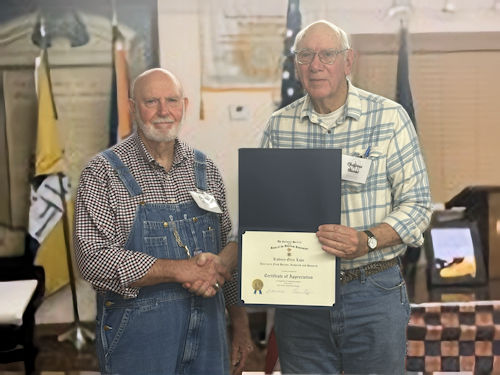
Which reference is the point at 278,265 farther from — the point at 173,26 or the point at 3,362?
the point at 3,362

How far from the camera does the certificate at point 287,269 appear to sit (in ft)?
6.59

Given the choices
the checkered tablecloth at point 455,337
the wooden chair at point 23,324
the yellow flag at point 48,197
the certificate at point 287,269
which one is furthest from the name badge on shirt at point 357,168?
the wooden chair at point 23,324

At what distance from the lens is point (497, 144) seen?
8.31ft

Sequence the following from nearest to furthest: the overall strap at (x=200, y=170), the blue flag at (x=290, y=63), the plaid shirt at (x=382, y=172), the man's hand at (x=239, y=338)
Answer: the plaid shirt at (x=382, y=172) < the overall strap at (x=200, y=170) < the man's hand at (x=239, y=338) < the blue flag at (x=290, y=63)

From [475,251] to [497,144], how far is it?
441mm

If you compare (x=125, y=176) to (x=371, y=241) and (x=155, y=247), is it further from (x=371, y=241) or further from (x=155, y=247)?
(x=371, y=241)

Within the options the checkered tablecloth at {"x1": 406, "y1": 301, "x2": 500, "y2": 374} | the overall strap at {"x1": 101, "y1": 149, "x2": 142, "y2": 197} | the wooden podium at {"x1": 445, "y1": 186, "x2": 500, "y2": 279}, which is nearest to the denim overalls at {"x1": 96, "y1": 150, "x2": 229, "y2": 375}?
the overall strap at {"x1": 101, "y1": 149, "x2": 142, "y2": 197}

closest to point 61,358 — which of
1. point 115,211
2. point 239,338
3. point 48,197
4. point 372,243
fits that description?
point 48,197

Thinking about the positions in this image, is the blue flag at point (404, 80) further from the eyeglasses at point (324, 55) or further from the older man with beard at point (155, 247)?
the older man with beard at point (155, 247)

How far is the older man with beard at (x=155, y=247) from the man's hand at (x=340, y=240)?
0.35 metres

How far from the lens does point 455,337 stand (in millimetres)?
2633

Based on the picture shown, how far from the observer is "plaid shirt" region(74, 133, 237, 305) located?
1.99 meters

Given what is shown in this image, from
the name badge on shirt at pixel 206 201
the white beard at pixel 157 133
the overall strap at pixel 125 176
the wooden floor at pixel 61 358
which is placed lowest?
the wooden floor at pixel 61 358

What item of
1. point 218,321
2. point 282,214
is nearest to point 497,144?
point 282,214
